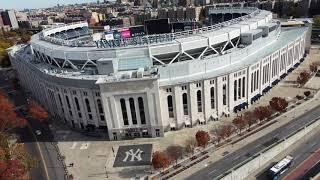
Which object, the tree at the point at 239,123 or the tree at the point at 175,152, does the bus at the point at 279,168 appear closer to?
the tree at the point at 239,123

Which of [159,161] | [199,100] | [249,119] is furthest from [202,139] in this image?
[249,119]

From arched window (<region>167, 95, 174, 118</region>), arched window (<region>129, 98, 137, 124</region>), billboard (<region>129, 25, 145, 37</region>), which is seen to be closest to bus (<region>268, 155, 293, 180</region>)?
arched window (<region>167, 95, 174, 118</region>)

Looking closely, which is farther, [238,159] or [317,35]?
[317,35]

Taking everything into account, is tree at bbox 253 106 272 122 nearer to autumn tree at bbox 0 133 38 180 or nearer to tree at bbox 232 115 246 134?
tree at bbox 232 115 246 134

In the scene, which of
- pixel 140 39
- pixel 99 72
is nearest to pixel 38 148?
pixel 99 72

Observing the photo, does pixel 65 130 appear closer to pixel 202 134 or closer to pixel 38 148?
pixel 38 148

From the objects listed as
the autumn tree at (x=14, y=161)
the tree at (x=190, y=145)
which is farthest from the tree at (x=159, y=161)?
the autumn tree at (x=14, y=161)

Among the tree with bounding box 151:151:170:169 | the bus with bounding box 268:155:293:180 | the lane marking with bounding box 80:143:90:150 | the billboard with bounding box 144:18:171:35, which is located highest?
the billboard with bounding box 144:18:171:35
